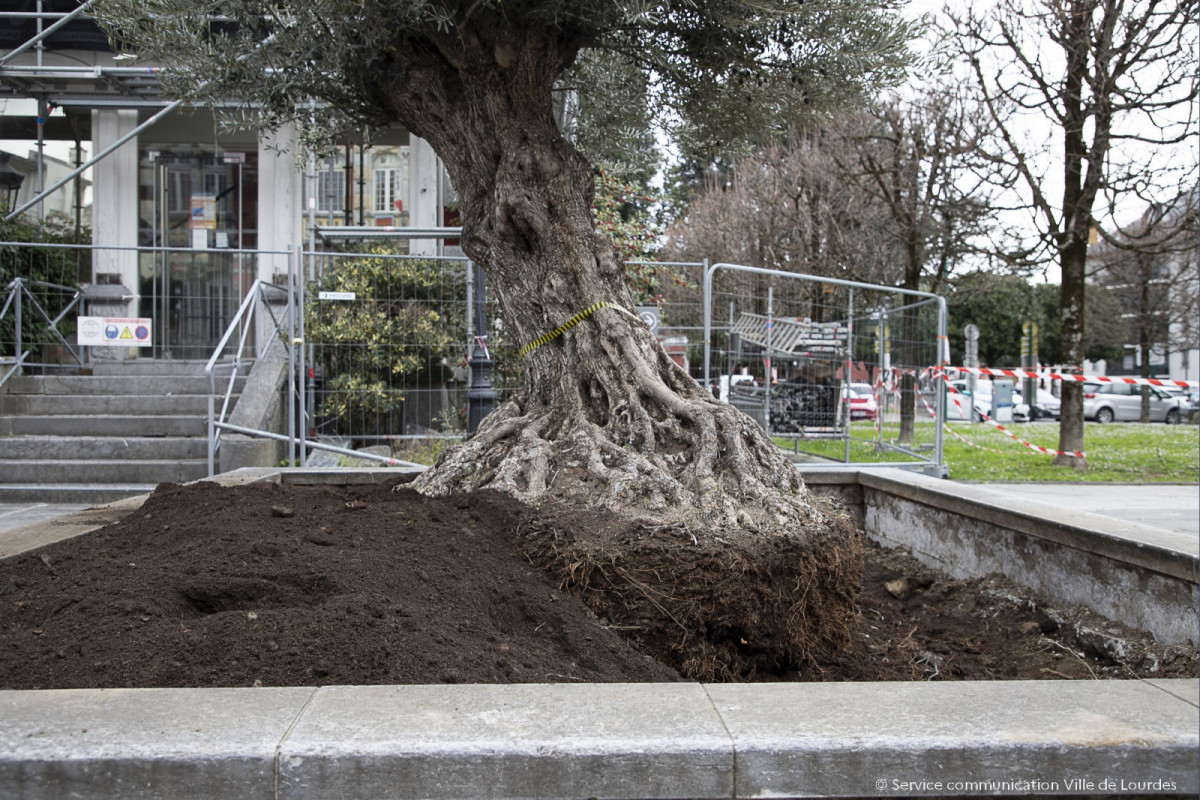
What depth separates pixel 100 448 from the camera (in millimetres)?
9391

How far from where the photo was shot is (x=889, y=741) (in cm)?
212

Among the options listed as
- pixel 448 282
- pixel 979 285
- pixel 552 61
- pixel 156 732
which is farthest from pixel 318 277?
pixel 979 285

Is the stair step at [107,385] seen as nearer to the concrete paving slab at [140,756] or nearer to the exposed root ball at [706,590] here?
the exposed root ball at [706,590]

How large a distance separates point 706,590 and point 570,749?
133 centimetres

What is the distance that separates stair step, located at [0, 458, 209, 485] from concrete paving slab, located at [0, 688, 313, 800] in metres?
7.42

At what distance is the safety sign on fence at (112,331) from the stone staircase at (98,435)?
621mm

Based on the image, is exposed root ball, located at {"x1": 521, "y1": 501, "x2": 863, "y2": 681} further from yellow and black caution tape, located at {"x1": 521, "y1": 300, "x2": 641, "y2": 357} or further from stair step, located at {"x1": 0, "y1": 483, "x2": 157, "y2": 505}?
stair step, located at {"x1": 0, "y1": 483, "x2": 157, "y2": 505}

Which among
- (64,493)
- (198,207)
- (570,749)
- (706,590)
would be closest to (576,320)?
(706,590)

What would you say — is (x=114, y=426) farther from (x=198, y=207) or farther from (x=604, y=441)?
(x=604, y=441)

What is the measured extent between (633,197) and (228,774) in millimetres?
15243

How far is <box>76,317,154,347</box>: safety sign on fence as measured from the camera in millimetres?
10047

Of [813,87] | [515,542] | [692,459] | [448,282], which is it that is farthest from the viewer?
[448,282]

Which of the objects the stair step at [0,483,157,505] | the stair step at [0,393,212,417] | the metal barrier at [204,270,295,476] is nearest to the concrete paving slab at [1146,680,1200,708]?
the metal barrier at [204,270,295,476]

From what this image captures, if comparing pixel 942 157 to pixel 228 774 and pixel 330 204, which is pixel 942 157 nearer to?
pixel 330 204
